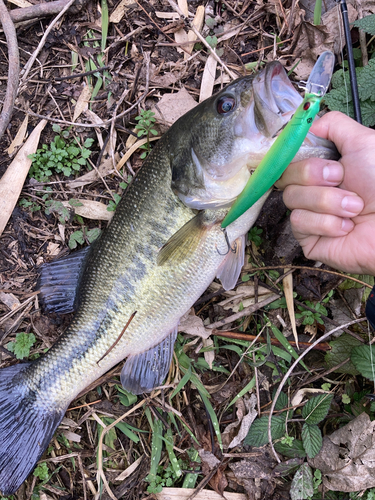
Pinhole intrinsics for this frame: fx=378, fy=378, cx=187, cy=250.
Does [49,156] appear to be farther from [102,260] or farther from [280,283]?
[280,283]

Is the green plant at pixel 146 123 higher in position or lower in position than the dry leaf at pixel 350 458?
higher

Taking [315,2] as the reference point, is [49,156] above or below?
below

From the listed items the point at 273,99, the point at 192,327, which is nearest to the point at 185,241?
the point at 192,327

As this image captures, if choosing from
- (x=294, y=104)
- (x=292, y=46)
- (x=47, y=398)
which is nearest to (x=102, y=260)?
(x=47, y=398)

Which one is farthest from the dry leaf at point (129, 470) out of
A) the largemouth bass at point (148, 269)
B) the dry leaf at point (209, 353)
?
the dry leaf at point (209, 353)

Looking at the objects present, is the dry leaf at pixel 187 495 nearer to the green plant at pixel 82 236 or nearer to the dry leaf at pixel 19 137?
the green plant at pixel 82 236

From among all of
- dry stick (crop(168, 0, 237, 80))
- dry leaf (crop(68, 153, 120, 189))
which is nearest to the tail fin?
dry leaf (crop(68, 153, 120, 189))
